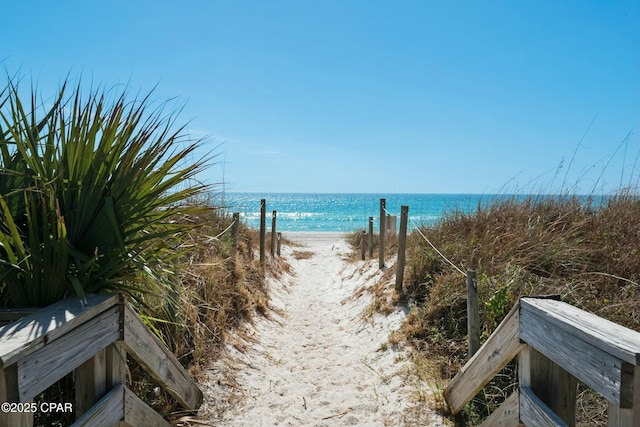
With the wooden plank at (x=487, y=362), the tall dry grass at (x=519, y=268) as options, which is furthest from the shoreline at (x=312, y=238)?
the wooden plank at (x=487, y=362)

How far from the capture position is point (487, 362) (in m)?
3.16

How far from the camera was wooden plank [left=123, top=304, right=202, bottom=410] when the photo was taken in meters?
2.55

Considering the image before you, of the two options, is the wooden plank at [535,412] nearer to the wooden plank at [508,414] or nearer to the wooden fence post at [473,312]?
the wooden plank at [508,414]

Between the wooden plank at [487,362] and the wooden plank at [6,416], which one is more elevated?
the wooden plank at [6,416]

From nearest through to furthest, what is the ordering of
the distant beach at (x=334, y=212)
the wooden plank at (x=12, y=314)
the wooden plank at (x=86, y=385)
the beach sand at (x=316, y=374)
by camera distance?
the wooden plank at (x=12, y=314)
the wooden plank at (x=86, y=385)
the beach sand at (x=316, y=374)
the distant beach at (x=334, y=212)

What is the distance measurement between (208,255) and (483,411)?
14.1 ft

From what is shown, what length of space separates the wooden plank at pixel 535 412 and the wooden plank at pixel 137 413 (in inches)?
94.3

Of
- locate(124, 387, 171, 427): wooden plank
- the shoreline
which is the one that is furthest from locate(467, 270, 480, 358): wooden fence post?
the shoreline

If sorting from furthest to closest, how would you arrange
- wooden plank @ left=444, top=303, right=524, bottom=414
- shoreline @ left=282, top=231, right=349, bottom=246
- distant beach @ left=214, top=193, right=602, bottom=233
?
1. shoreline @ left=282, top=231, right=349, bottom=246
2. distant beach @ left=214, top=193, right=602, bottom=233
3. wooden plank @ left=444, top=303, right=524, bottom=414

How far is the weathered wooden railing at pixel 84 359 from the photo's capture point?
1.56m

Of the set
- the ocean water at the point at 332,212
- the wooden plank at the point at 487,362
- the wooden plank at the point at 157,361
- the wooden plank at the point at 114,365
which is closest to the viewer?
the wooden plank at the point at 114,365

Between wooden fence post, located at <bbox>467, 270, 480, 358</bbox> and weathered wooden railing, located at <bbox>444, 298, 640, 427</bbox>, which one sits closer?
weathered wooden railing, located at <bbox>444, 298, 640, 427</bbox>

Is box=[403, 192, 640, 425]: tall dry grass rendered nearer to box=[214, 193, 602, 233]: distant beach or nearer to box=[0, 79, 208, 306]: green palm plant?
box=[214, 193, 602, 233]: distant beach

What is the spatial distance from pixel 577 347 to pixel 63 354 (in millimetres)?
2362
